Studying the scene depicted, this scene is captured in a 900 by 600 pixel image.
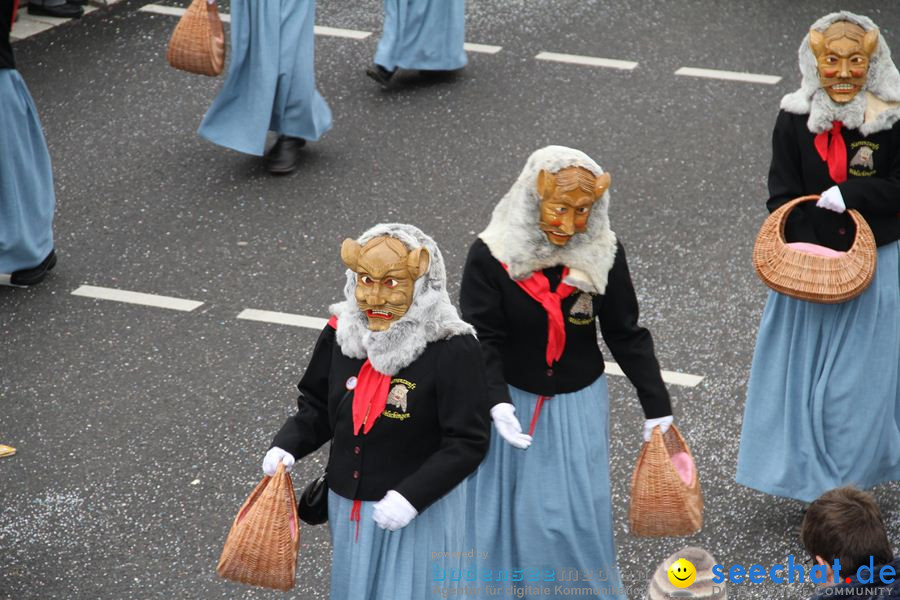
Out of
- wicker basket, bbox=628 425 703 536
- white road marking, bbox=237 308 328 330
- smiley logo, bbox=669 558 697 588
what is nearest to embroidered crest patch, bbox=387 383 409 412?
wicker basket, bbox=628 425 703 536

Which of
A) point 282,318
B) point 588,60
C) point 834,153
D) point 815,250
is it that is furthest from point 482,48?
point 815,250

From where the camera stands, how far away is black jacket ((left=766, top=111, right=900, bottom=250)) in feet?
16.7

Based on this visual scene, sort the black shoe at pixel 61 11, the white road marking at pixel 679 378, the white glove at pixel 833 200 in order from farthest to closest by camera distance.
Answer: the black shoe at pixel 61 11
the white road marking at pixel 679 378
the white glove at pixel 833 200

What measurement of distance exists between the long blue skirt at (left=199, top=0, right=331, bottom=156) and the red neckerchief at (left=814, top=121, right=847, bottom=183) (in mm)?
3981

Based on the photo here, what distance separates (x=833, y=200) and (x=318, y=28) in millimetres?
6404

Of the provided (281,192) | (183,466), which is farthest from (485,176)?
(183,466)

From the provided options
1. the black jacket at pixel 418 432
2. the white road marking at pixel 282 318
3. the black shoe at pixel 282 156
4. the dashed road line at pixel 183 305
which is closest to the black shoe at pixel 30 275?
the dashed road line at pixel 183 305

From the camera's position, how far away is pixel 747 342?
6742 millimetres

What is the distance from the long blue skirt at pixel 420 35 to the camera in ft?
31.6

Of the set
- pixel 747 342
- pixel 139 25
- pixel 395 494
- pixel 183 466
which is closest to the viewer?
pixel 395 494

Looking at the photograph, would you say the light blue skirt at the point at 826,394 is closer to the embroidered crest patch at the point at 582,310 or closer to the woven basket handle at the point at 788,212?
the woven basket handle at the point at 788,212

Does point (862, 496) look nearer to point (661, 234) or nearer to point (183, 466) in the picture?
point (183, 466)

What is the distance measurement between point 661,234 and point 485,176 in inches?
50.0

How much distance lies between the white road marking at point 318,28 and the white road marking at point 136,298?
3.70 m
